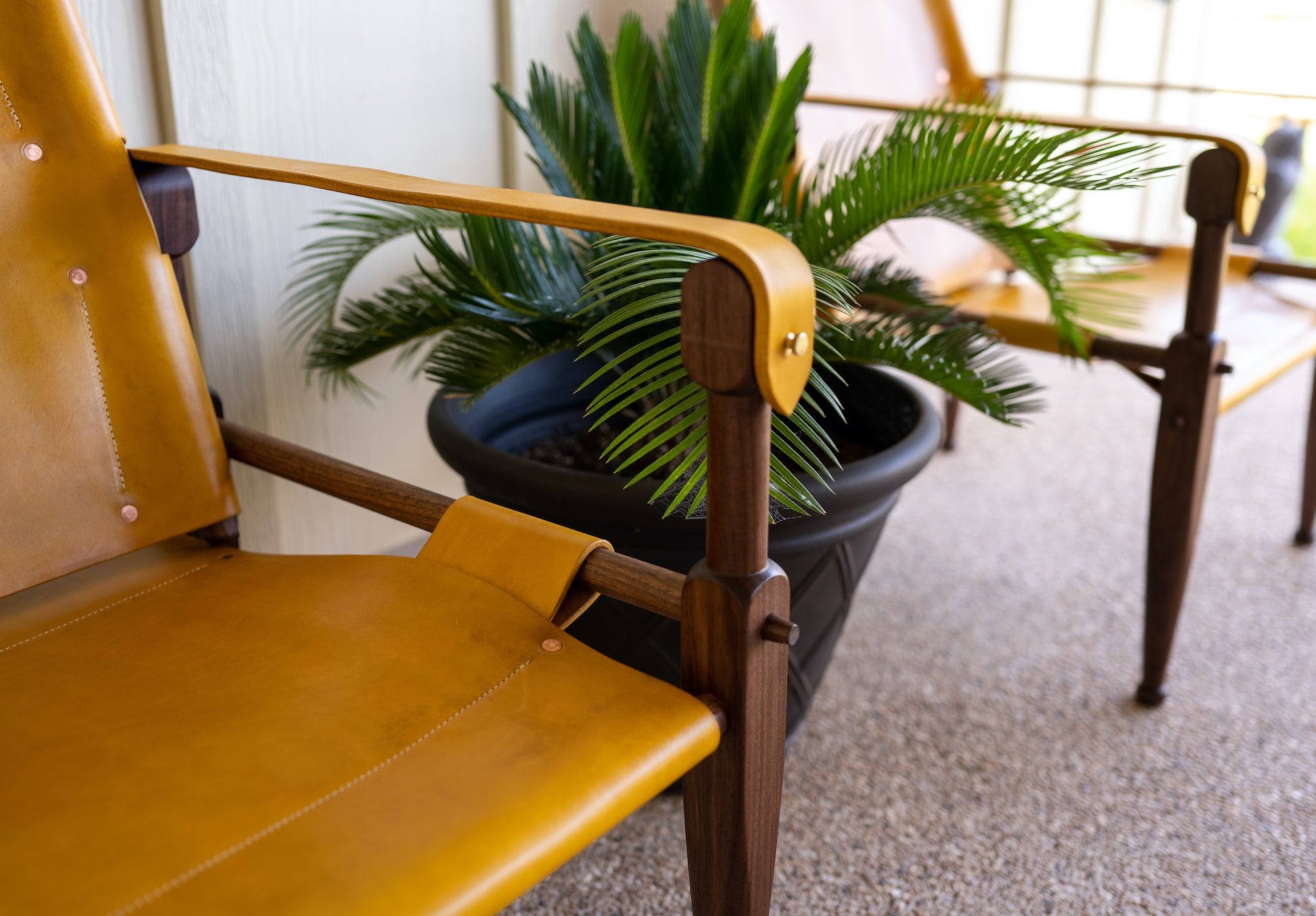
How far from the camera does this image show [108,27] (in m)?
1.13

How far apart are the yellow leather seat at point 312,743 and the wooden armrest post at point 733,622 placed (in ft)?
0.13

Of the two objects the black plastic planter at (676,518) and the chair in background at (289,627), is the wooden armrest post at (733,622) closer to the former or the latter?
the chair in background at (289,627)

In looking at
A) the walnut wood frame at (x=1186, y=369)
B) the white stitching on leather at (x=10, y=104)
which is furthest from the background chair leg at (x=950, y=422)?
the white stitching on leather at (x=10, y=104)

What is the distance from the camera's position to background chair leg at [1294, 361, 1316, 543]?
1729 millimetres

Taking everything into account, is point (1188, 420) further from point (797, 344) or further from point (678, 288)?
point (797, 344)

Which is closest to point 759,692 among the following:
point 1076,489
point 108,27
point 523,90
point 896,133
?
point 896,133

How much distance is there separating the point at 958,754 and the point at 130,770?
97cm

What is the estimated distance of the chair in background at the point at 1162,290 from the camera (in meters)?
1.24

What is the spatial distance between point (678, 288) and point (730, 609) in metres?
0.31

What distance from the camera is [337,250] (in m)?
1.35

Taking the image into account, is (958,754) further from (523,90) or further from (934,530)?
(523,90)

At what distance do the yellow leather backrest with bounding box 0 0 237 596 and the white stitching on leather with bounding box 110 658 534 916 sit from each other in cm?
39

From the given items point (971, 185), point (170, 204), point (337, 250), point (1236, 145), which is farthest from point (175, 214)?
point (1236, 145)

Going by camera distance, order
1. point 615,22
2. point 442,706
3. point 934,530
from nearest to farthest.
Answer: point 442,706 → point 615,22 → point 934,530
